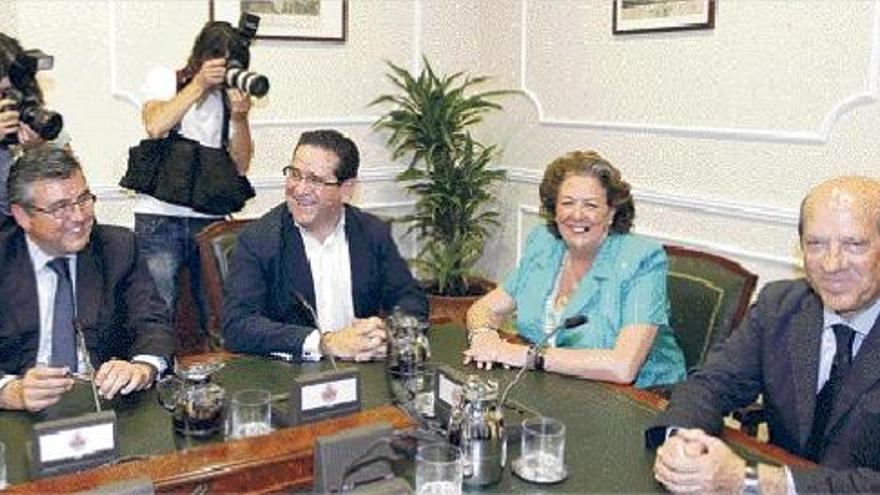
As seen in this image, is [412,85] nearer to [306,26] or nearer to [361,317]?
[306,26]

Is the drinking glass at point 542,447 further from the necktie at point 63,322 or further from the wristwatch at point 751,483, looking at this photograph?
the necktie at point 63,322

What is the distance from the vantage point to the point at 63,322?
2170mm

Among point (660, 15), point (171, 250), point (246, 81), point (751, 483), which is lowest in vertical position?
point (751, 483)

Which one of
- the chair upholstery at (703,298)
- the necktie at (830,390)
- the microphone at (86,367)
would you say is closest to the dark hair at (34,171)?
the microphone at (86,367)

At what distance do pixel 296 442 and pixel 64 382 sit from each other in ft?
1.66

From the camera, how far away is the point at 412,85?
176 inches

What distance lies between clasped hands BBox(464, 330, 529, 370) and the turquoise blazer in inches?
10.3

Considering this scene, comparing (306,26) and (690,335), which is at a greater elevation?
(306,26)

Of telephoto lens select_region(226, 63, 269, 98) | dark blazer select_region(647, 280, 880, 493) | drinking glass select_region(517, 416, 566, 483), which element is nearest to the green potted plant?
telephoto lens select_region(226, 63, 269, 98)

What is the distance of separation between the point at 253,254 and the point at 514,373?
810mm

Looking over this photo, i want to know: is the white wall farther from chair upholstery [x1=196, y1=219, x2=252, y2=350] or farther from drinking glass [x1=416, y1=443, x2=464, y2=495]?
drinking glass [x1=416, y1=443, x2=464, y2=495]

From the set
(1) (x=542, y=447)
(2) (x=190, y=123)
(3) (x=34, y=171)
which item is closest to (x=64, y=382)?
(3) (x=34, y=171)

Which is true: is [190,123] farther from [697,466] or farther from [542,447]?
[697,466]

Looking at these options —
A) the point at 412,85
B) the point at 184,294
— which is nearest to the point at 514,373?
the point at 184,294
